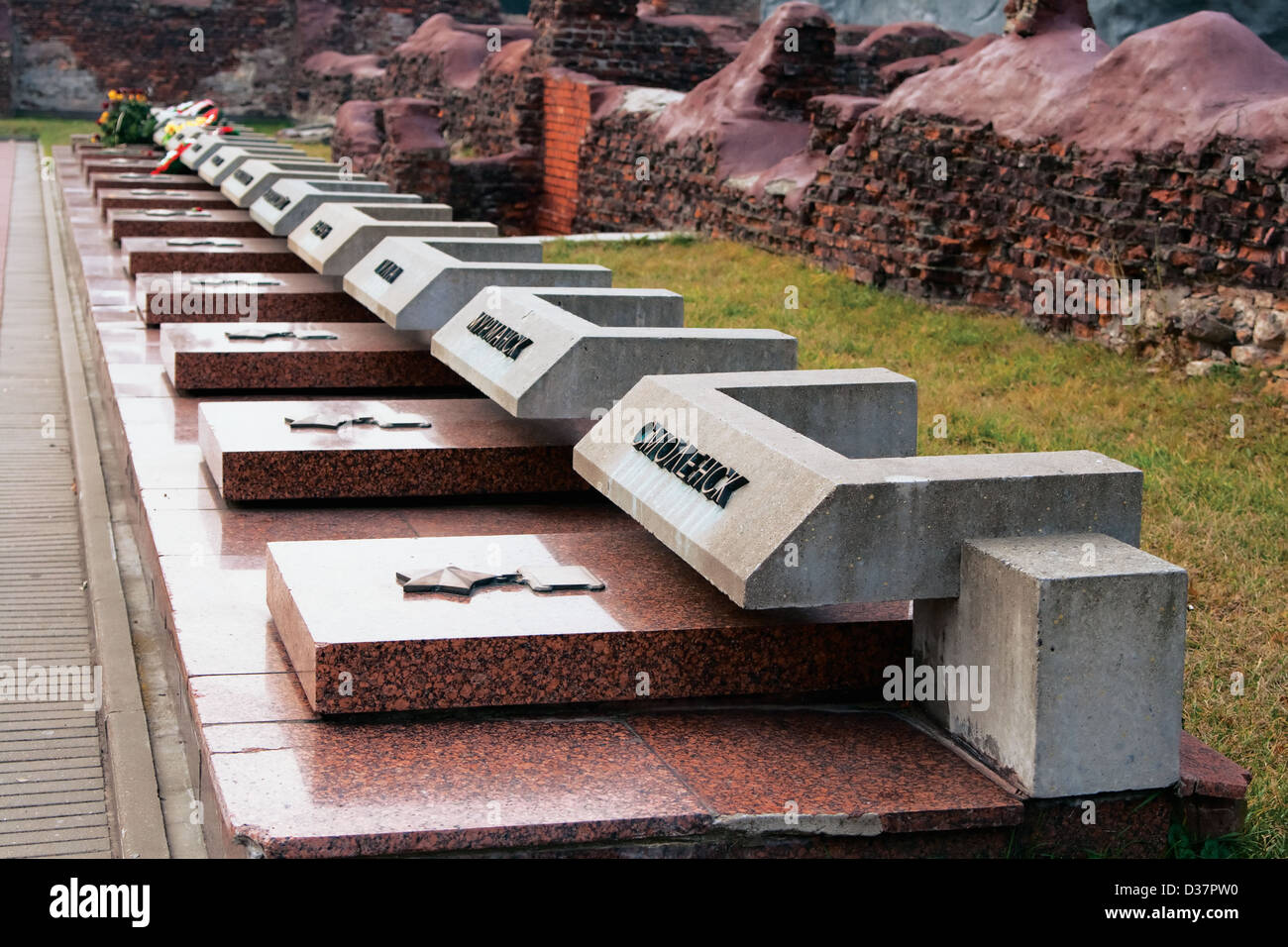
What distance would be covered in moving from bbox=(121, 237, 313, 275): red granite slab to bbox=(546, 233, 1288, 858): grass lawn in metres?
2.47

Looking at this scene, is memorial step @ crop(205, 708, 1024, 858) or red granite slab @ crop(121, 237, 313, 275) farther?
red granite slab @ crop(121, 237, 313, 275)

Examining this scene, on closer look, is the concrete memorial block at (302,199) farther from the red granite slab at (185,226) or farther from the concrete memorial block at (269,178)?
the red granite slab at (185,226)

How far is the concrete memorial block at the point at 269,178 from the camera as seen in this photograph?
10484 millimetres

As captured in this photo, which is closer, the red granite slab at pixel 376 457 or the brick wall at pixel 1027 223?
the red granite slab at pixel 376 457

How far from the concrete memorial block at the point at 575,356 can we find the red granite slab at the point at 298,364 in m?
1.25

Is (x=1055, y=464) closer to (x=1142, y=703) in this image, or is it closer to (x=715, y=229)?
(x=1142, y=703)

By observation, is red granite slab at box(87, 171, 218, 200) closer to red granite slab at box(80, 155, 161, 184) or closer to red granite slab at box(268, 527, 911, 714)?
red granite slab at box(80, 155, 161, 184)

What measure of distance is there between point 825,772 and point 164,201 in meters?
10.7

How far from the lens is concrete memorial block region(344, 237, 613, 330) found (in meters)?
6.06

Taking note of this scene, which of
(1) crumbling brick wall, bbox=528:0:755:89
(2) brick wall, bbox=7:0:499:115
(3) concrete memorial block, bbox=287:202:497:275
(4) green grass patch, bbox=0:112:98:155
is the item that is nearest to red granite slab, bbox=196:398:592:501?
(3) concrete memorial block, bbox=287:202:497:275

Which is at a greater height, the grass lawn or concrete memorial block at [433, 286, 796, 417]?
concrete memorial block at [433, 286, 796, 417]

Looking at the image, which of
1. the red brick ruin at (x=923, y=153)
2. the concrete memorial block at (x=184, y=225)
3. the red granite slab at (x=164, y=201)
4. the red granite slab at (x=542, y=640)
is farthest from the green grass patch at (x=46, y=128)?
the red granite slab at (x=542, y=640)

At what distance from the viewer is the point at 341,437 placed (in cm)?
516

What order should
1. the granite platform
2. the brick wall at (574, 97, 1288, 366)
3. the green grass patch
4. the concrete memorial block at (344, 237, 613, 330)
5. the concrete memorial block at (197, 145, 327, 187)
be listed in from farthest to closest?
the green grass patch → the granite platform → the concrete memorial block at (197, 145, 327, 187) → the brick wall at (574, 97, 1288, 366) → the concrete memorial block at (344, 237, 613, 330)
